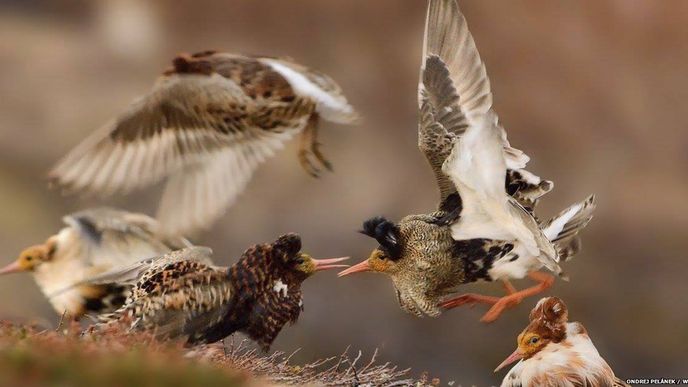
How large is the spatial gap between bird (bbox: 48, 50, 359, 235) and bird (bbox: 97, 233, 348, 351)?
28 centimetres

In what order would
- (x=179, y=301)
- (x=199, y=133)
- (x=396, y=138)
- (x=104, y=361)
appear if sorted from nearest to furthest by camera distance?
(x=104, y=361), (x=179, y=301), (x=199, y=133), (x=396, y=138)

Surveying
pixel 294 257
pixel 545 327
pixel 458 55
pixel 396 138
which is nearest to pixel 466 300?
pixel 545 327

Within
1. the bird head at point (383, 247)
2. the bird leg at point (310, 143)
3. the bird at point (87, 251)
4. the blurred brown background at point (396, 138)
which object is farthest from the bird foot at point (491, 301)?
the blurred brown background at point (396, 138)

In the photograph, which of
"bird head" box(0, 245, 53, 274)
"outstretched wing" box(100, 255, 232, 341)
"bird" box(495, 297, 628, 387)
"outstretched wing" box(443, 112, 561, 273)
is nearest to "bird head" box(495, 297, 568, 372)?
"bird" box(495, 297, 628, 387)

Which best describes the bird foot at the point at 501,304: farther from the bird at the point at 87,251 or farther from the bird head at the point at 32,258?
the bird head at the point at 32,258

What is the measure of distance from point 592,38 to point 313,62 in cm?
82

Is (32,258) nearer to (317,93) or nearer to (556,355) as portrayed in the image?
(317,93)

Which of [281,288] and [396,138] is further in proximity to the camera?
[396,138]

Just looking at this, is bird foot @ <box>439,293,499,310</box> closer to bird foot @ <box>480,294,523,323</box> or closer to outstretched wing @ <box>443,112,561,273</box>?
bird foot @ <box>480,294,523,323</box>

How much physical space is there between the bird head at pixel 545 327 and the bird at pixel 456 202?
0.26ft

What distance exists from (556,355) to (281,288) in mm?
553

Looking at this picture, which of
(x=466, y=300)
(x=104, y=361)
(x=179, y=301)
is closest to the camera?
(x=104, y=361)

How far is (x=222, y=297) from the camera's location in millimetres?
1947

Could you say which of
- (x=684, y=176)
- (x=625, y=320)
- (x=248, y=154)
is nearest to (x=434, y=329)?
(x=625, y=320)
